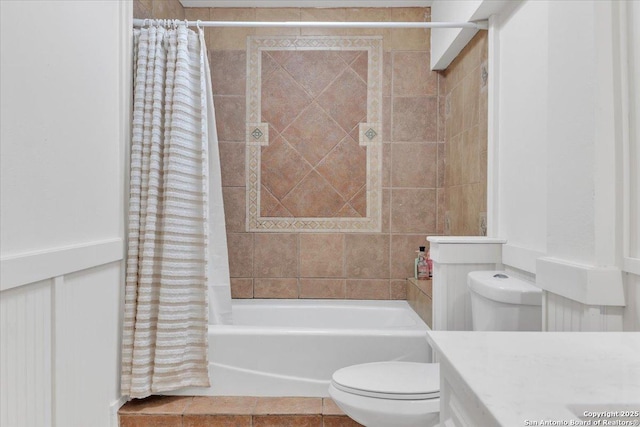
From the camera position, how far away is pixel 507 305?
5.64 ft

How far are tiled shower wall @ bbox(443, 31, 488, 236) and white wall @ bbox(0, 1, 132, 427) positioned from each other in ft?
5.81

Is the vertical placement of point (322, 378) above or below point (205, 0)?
below

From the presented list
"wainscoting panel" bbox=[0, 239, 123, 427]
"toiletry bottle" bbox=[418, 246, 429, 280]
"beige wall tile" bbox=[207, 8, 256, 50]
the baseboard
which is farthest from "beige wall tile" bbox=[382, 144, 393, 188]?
the baseboard

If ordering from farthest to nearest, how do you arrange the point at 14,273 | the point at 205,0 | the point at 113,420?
the point at 205,0, the point at 113,420, the point at 14,273

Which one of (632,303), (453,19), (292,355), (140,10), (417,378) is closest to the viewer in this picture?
(632,303)

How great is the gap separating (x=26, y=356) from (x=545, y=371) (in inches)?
56.3

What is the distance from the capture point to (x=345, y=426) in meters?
2.07

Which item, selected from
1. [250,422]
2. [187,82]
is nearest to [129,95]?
[187,82]

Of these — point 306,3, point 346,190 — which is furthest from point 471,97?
point 306,3

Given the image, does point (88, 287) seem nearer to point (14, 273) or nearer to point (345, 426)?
point (14, 273)

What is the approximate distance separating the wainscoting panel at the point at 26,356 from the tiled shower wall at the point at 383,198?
1708 mm

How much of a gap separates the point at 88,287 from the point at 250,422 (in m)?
0.91

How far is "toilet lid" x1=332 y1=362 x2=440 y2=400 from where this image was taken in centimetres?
159

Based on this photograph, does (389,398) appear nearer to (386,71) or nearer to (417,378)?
(417,378)
